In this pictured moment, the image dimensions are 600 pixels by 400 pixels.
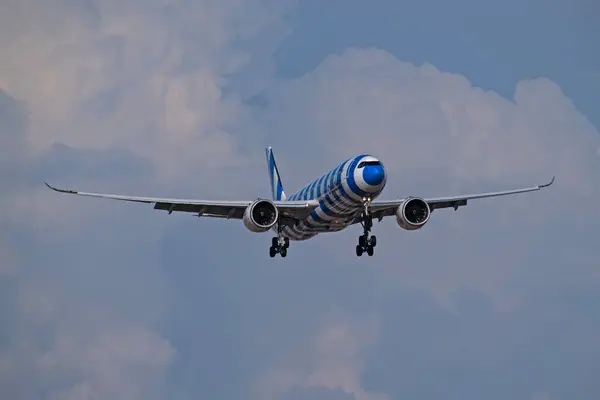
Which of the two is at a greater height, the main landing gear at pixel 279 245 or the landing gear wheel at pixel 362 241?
the landing gear wheel at pixel 362 241

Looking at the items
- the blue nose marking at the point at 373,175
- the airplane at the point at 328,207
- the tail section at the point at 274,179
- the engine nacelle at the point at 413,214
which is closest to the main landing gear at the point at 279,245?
the airplane at the point at 328,207

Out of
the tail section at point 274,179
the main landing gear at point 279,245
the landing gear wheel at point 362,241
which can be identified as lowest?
the main landing gear at point 279,245

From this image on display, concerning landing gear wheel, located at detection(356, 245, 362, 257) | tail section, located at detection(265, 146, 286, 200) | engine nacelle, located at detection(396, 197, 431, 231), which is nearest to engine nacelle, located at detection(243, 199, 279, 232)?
landing gear wheel, located at detection(356, 245, 362, 257)

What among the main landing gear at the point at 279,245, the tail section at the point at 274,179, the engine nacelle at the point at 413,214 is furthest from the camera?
the tail section at the point at 274,179

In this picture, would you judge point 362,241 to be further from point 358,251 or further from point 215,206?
point 215,206

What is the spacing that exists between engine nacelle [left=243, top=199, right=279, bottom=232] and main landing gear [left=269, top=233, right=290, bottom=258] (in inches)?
172

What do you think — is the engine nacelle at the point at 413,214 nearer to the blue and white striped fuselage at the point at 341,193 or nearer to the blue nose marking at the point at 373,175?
the blue and white striped fuselage at the point at 341,193

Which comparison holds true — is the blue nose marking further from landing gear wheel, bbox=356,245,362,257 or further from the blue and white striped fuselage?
landing gear wheel, bbox=356,245,362,257

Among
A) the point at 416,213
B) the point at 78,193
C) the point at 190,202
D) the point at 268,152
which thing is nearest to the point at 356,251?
the point at 416,213

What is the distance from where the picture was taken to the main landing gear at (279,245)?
9681 cm

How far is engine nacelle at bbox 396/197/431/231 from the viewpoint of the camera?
9381 cm

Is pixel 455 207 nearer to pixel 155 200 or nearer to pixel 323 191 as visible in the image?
pixel 323 191

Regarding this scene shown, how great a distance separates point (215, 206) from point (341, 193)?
1067cm

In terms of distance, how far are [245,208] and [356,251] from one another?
805cm
